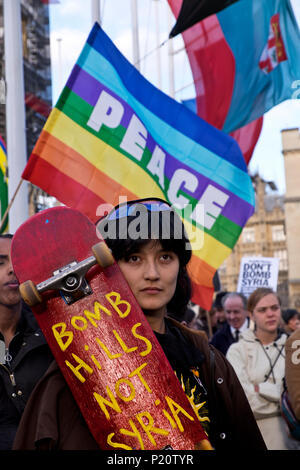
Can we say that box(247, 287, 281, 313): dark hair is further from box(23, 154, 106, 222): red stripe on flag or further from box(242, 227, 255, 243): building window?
box(242, 227, 255, 243): building window

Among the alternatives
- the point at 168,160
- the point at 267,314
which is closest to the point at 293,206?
the point at 168,160

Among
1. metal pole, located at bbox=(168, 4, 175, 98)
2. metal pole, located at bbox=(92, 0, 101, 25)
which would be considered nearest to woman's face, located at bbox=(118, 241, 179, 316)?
metal pole, located at bbox=(92, 0, 101, 25)

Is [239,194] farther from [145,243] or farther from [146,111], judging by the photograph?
[145,243]

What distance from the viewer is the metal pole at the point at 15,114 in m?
6.01

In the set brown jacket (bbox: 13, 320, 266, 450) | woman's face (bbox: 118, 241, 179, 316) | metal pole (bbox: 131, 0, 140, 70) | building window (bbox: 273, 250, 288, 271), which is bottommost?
building window (bbox: 273, 250, 288, 271)

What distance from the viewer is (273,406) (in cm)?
462

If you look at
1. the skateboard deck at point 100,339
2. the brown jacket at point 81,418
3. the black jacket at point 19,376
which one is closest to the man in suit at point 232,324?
the black jacket at point 19,376

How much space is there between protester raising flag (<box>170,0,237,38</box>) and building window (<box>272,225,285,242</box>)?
202 feet

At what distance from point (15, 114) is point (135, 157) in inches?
63.6

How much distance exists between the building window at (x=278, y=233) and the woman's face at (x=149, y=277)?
65.7 m

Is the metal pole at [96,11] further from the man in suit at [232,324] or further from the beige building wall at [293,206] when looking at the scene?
the beige building wall at [293,206]

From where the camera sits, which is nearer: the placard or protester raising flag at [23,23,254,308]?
protester raising flag at [23,23,254,308]

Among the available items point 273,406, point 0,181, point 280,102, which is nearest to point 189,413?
point 273,406

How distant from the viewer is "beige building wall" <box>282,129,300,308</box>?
4922 cm
